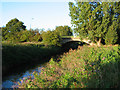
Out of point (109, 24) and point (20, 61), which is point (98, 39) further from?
point (20, 61)

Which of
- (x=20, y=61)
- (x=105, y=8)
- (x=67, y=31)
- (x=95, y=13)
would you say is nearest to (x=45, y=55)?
(x=20, y=61)

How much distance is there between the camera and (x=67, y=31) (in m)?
59.5

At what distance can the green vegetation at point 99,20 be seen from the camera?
16.2m

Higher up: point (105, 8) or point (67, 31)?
point (67, 31)

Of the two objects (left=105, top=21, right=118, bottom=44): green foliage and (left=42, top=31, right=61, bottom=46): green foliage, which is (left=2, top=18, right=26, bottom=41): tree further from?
(left=105, top=21, right=118, bottom=44): green foliage

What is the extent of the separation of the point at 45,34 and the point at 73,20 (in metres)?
8.84

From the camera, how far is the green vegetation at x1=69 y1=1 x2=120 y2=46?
1616cm

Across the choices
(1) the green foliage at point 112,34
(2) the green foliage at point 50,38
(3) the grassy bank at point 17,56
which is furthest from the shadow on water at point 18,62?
(1) the green foliage at point 112,34

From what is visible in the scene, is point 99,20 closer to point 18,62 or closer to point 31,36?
point 18,62

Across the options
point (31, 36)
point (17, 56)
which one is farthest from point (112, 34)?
point (31, 36)

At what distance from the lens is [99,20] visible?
17172 millimetres

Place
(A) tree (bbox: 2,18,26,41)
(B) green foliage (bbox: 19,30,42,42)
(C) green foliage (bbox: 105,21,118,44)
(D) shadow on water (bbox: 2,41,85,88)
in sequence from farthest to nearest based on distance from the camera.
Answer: (A) tree (bbox: 2,18,26,41) < (B) green foliage (bbox: 19,30,42,42) < (C) green foliage (bbox: 105,21,118,44) < (D) shadow on water (bbox: 2,41,85,88)

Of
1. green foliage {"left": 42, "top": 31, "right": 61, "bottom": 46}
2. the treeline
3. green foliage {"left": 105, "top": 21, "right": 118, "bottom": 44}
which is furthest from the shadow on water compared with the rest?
green foliage {"left": 105, "top": 21, "right": 118, "bottom": 44}

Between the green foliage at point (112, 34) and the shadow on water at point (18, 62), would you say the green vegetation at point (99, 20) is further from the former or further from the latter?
the shadow on water at point (18, 62)
